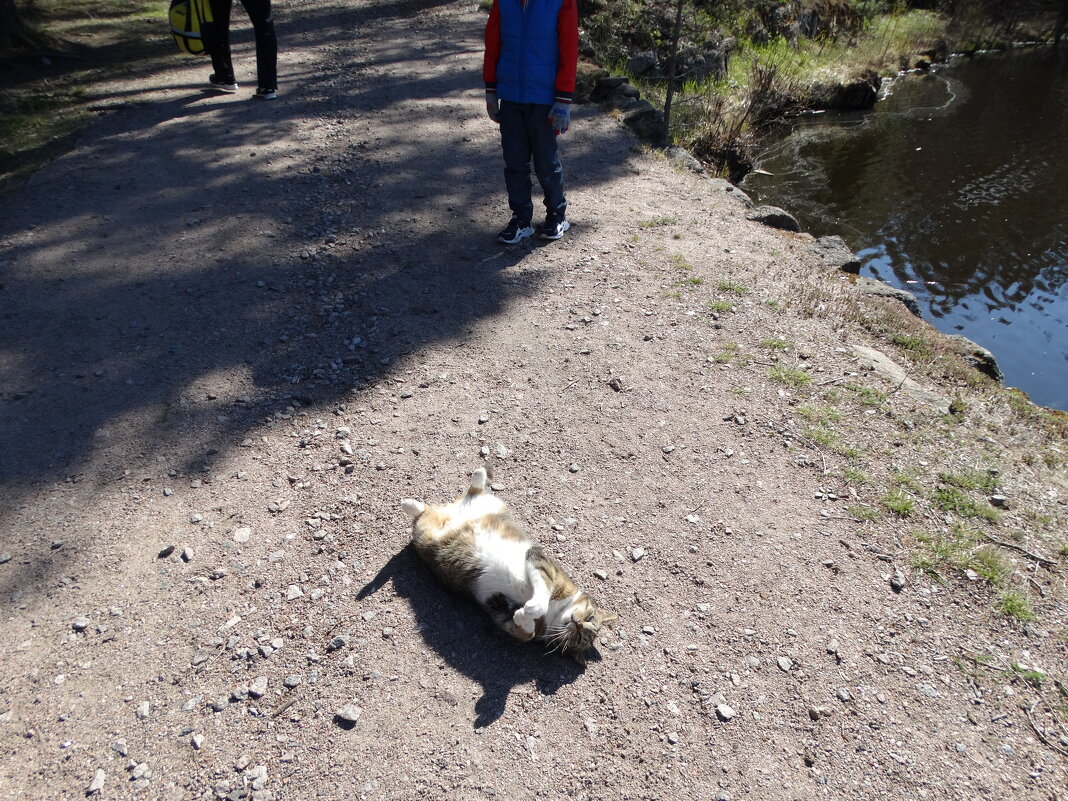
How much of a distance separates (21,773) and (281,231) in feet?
17.1

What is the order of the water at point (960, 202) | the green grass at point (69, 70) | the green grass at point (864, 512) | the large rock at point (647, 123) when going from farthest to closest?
the large rock at point (647, 123)
the green grass at point (69, 70)
the water at point (960, 202)
the green grass at point (864, 512)

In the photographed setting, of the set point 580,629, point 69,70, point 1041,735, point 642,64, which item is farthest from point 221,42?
point 1041,735

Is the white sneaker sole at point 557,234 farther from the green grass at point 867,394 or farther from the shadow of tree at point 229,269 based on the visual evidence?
the green grass at point 867,394

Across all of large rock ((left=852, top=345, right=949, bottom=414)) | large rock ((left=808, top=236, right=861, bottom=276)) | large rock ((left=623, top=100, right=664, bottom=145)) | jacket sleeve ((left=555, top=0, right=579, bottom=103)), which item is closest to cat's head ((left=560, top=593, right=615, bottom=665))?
large rock ((left=852, top=345, right=949, bottom=414))

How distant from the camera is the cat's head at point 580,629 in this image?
3.21 meters

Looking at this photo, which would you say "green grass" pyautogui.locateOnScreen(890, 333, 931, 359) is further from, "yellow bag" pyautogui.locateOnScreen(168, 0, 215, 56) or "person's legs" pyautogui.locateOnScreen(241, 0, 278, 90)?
"yellow bag" pyautogui.locateOnScreen(168, 0, 215, 56)

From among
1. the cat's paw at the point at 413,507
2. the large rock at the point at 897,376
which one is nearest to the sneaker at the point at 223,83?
the cat's paw at the point at 413,507

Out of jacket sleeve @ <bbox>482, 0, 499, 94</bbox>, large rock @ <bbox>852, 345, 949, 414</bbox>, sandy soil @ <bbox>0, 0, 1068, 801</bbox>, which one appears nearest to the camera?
sandy soil @ <bbox>0, 0, 1068, 801</bbox>

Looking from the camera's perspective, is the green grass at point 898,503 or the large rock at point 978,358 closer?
the green grass at point 898,503

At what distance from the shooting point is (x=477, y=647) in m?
3.31

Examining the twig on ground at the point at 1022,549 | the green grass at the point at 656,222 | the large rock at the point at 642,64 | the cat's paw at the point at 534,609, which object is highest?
the large rock at the point at 642,64

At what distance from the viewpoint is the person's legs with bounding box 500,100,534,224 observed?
5801mm

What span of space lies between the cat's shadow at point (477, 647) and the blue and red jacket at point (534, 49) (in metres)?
4.27

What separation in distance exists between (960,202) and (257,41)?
450 inches
